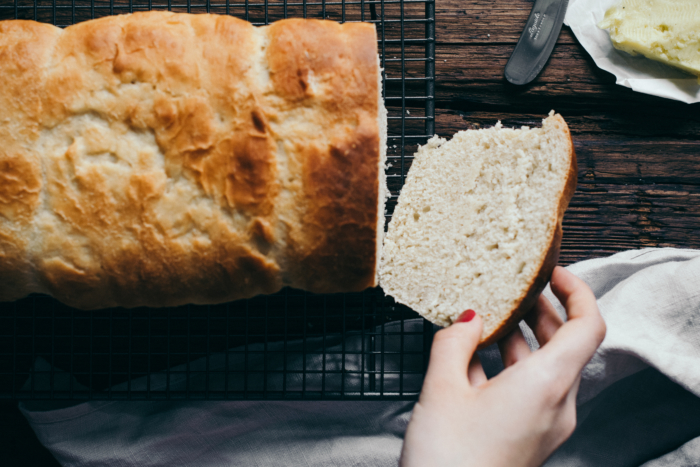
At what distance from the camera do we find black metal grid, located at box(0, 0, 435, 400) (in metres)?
2.25

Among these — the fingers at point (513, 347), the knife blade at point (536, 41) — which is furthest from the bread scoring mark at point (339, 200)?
the knife blade at point (536, 41)

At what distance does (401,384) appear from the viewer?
214cm

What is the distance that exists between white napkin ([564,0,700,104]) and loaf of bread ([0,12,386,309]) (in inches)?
56.0

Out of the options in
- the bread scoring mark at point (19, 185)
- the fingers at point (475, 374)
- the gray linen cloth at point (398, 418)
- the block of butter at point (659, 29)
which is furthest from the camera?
the block of butter at point (659, 29)

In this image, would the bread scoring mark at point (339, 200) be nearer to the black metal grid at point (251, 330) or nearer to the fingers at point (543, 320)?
the black metal grid at point (251, 330)

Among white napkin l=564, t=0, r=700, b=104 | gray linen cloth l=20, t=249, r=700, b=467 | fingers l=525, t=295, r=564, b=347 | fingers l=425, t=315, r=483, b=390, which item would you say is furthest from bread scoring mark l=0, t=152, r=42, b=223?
white napkin l=564, t=0, r=700, b=104

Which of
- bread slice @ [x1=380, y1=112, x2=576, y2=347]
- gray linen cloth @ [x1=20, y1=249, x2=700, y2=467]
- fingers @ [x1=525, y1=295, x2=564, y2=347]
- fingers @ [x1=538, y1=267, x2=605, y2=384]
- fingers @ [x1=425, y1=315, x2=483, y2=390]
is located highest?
bread slice @ [x1=380, y1=112, x2=576, y2=347]

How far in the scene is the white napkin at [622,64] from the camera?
234 cm

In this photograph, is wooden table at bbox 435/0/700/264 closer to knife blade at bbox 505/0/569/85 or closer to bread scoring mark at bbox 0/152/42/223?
knife blade at bbox 505/0/569/85

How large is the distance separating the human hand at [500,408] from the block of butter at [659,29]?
161cm

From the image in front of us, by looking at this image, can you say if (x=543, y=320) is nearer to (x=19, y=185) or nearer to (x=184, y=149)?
(x=184, y=149)

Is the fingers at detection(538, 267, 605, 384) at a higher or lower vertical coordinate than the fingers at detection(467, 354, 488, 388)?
higher

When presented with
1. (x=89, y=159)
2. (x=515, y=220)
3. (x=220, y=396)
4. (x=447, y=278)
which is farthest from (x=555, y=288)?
(x=89, y=159)

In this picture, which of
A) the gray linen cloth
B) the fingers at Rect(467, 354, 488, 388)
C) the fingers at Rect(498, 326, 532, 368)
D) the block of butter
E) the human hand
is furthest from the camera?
the block of butter
